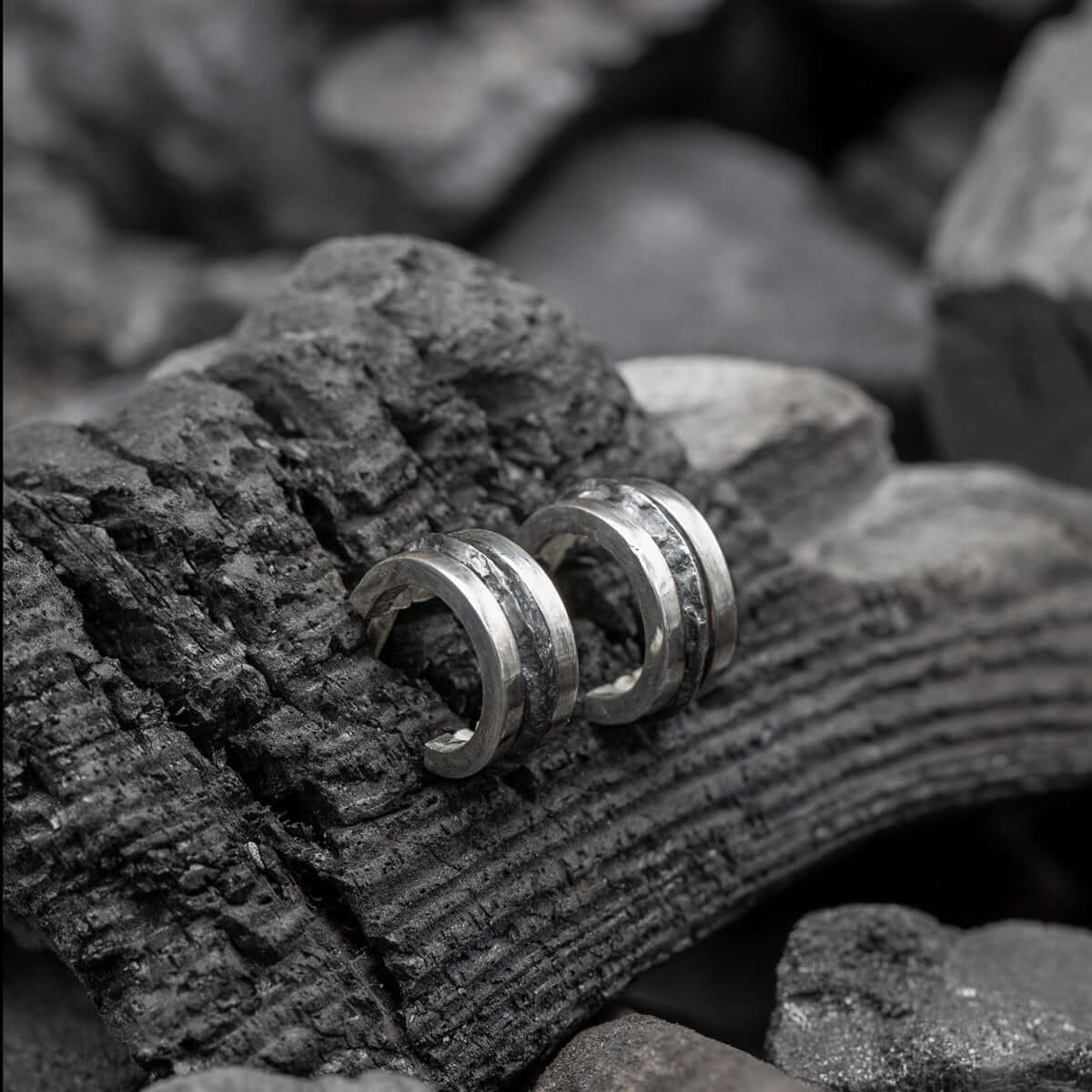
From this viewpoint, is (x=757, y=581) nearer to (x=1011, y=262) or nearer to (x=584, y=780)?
(x=584, y=780)

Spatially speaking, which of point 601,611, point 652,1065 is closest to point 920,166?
point 601,611

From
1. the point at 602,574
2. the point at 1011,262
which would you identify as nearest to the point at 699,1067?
the point at 602,574

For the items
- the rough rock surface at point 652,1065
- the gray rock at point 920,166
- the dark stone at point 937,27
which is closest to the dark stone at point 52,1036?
the rough rock surface at point 652,1065

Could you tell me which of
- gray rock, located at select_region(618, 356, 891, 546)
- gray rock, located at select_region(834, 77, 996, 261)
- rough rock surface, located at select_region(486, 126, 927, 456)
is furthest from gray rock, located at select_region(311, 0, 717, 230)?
gray rock, located at select_region(618, 356, 891, 546)

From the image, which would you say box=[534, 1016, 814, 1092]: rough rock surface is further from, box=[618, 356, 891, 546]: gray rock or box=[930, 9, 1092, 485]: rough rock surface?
box=[930, 9, 1092, 485]: rough rock surface

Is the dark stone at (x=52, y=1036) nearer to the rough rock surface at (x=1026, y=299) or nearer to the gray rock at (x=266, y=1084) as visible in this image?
the gray rock at (x=266, y=1084)

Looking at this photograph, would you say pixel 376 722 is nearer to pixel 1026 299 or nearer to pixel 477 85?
pixel 1026 299
